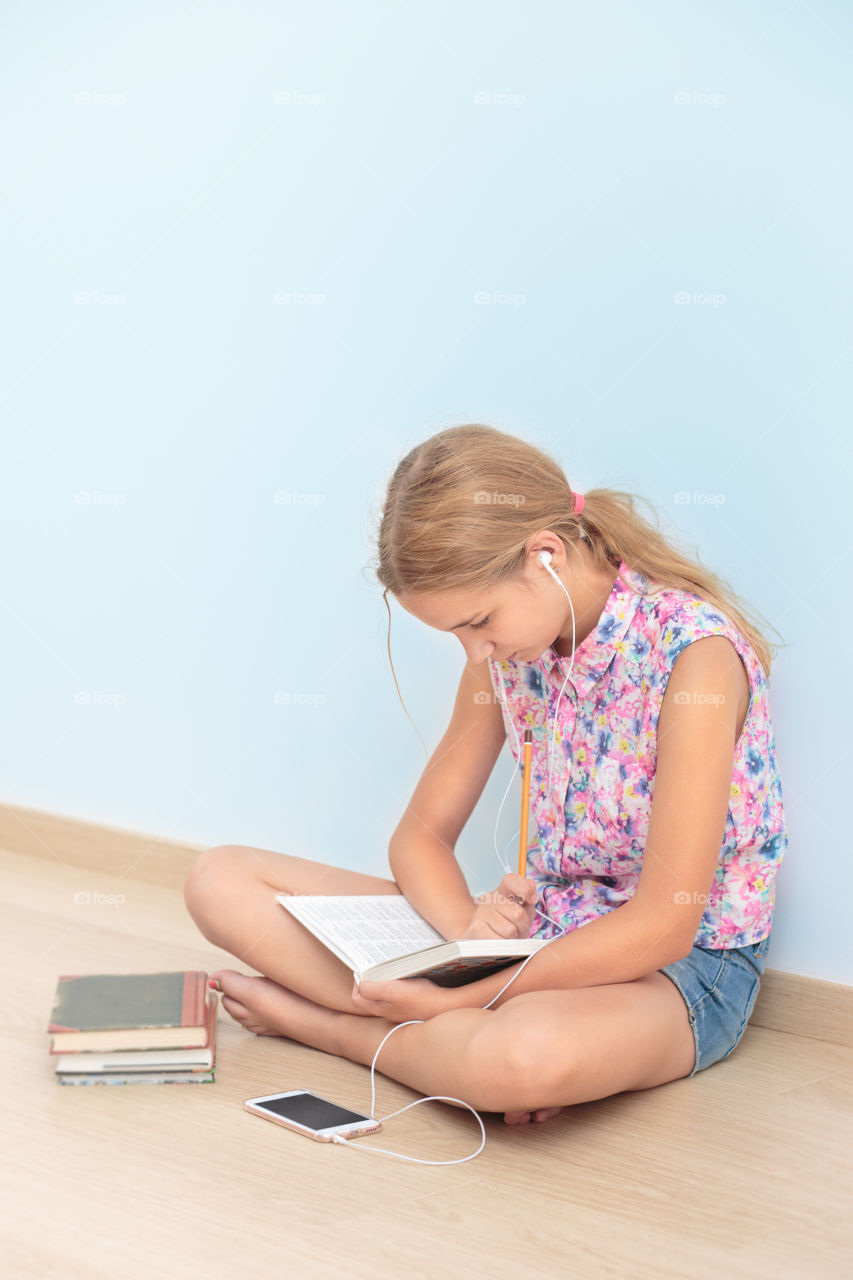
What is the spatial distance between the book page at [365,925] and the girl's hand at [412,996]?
26 mm

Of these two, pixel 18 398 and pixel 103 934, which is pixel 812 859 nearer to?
pixel 103 934

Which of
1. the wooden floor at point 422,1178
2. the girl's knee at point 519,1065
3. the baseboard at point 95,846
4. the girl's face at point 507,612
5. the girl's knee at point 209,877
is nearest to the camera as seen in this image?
the wooden floor at point 422,1178

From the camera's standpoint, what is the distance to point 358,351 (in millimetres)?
1743

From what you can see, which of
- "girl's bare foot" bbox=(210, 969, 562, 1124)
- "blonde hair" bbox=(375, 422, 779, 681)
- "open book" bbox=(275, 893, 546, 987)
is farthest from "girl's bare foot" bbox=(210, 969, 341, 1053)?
"blonde hair" bbox=(375, 422, 779, 681)

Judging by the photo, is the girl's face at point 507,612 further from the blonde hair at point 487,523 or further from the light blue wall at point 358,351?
the light blue wall at point 358,351

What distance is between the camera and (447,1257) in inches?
35.4

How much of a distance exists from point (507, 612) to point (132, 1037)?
542 mm

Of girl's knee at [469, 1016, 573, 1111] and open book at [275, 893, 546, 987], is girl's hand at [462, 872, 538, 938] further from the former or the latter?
girl's knee at [469, 1016, 573, 1111]

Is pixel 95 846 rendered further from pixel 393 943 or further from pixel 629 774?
pixel 629 774

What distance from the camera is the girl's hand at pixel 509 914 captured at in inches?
48.8

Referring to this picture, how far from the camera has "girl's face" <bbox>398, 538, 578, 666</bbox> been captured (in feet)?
3.83

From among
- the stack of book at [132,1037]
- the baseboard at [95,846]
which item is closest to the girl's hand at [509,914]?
the stack of book at [132,1037]

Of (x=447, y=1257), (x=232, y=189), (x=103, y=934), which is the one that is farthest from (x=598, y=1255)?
(x=232, y=189)

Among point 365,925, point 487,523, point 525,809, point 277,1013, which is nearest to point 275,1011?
point 277,1013
